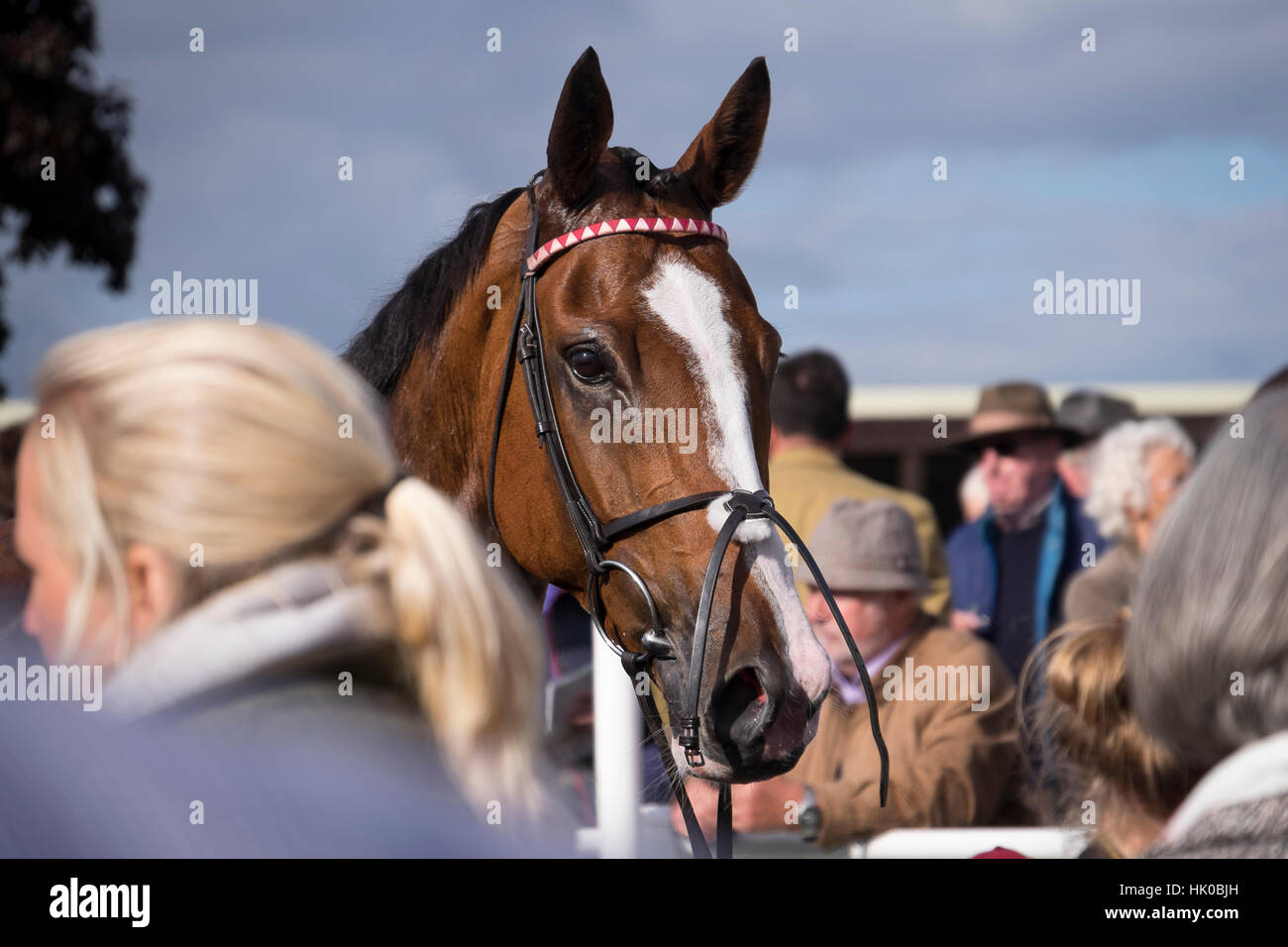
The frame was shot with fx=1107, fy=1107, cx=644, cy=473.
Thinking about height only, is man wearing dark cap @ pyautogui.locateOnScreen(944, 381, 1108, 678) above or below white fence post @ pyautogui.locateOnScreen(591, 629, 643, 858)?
above

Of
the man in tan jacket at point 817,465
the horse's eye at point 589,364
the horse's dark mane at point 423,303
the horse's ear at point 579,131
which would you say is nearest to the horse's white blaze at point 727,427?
the horse's eye at point 589,364

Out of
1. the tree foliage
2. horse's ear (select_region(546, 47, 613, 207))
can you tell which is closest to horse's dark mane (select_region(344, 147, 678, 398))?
horse's ear (select_region(546, 47, 613, 207))

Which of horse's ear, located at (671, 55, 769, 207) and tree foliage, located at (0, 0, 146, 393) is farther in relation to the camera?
tree foliage, located at (0, 0, 146, 393)

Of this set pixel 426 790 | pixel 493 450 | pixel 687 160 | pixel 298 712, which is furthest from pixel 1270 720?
pixel 687 160

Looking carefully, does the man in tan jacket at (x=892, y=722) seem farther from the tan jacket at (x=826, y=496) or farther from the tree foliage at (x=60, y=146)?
the tree foliage at (x=60, y=146)

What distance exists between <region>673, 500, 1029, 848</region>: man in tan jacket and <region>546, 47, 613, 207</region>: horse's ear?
140 centimetres

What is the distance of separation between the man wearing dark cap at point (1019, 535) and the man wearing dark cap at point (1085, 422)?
0.04 metres

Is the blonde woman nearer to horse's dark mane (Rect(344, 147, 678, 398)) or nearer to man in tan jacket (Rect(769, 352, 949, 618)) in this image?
horse's dark mane (Rect(344, 147, 678, 398))

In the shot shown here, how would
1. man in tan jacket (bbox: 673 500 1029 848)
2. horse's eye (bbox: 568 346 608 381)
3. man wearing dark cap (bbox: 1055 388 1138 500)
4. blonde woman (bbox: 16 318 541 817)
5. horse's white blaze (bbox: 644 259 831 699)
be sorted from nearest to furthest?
blonde woman (bbox: 16 318 541 817) → horse's white blaze (bbox: 644 259 831 699) → horse's eye (bbox: 568 346 608 381) → man in tan jacket (bbox: 673 500 1029 848) → man wearing dark cap (bbox: 1055 388 1138 500)

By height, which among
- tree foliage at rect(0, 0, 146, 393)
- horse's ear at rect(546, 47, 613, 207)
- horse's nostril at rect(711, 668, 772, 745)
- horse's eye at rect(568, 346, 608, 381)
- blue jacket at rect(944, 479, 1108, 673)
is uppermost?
tree foliage at rect(0, 0, 146, 393)

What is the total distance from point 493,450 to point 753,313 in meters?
0.60

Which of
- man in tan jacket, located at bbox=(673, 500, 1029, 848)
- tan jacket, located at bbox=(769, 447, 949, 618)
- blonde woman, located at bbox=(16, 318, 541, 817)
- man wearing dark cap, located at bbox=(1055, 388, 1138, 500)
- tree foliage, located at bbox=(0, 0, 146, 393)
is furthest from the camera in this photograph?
tree foliage, located at bbox=(0, 0, 146, 393)

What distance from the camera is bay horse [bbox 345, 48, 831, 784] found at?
1899 mm
